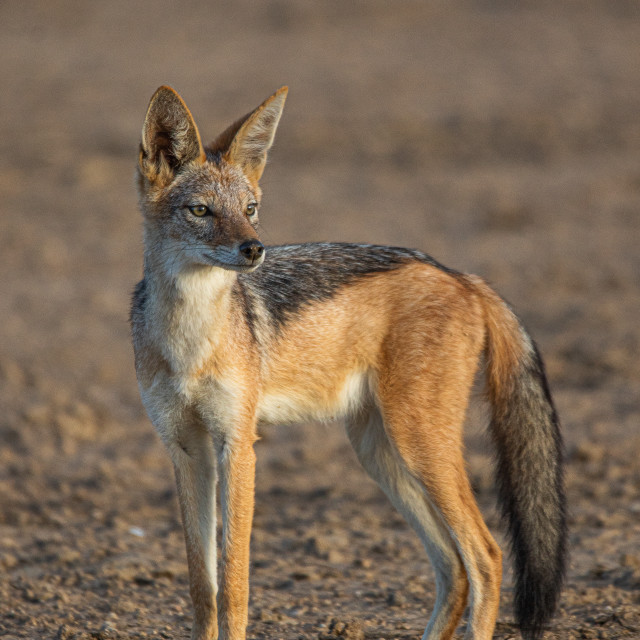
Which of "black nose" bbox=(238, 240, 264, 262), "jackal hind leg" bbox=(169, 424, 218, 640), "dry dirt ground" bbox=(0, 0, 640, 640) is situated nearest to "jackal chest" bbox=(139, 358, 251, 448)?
"jackal hind leg" bbox=(169, 424, 218, 640)

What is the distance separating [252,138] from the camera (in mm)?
5672

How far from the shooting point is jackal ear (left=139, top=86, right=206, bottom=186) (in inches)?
209

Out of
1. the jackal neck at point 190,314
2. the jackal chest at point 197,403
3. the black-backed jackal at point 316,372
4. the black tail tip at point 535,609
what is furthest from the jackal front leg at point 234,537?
the black tail tip at point 535,609

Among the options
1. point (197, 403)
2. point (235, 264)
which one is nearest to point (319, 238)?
point (197, 403)

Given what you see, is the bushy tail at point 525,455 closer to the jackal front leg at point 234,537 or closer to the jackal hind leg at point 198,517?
the jackal front leg at point 234,537

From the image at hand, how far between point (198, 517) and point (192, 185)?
186 cm

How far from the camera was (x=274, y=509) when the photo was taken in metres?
8.32

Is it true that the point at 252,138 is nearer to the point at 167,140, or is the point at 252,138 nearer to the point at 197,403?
the point at 167,140

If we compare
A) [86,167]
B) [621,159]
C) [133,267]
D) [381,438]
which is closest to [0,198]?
[86,167]

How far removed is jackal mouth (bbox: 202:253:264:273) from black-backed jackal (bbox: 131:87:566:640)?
0.01m

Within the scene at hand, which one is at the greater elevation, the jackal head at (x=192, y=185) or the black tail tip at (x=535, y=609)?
the jackal head at (x=192, y=185)

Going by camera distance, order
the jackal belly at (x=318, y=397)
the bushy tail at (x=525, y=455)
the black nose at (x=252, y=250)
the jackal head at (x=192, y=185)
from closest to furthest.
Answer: the black nose at (x=252, y=250) < the jackal head at (x=192, y=185) < the bushy tail at (x=525, y=455) < the jackal belly at (x=318, y=397)

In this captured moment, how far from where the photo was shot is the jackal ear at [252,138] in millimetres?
5562

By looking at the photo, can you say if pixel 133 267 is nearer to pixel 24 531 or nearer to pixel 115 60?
pixel 24 531
